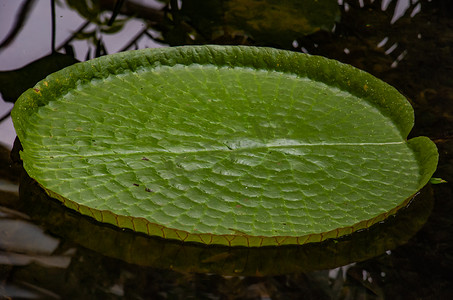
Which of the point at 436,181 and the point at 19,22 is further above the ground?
the point at 19,22

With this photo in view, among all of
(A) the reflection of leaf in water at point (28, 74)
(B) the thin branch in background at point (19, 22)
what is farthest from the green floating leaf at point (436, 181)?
(B) the thin branch in background at point (19, 22)

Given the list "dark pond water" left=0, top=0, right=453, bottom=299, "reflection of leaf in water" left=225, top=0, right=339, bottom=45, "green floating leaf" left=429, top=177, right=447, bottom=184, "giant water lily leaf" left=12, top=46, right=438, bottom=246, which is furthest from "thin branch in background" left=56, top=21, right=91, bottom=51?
"green floating leaf" left=429, top=177, right=447, bottom=184

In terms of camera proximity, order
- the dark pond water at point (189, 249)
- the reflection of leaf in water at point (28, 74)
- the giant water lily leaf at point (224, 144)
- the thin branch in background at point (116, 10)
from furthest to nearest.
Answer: the thin branch in background at point (116, 10) < the reflection of leaf in water at point (28, 74) < the giant water lily leaf at point (224, 144) < the dark pond water at point (189, 249)

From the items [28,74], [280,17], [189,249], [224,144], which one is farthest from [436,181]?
[28,74]

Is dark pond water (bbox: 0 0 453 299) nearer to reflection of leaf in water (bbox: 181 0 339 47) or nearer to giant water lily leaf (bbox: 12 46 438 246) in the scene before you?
giant water lily leaf (bbox: 12 46 438 246)

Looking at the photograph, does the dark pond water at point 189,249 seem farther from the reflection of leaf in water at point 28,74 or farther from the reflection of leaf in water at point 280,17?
the reflection of leaf in water at point 280,17

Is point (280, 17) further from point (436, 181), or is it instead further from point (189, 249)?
point (189, 249)
